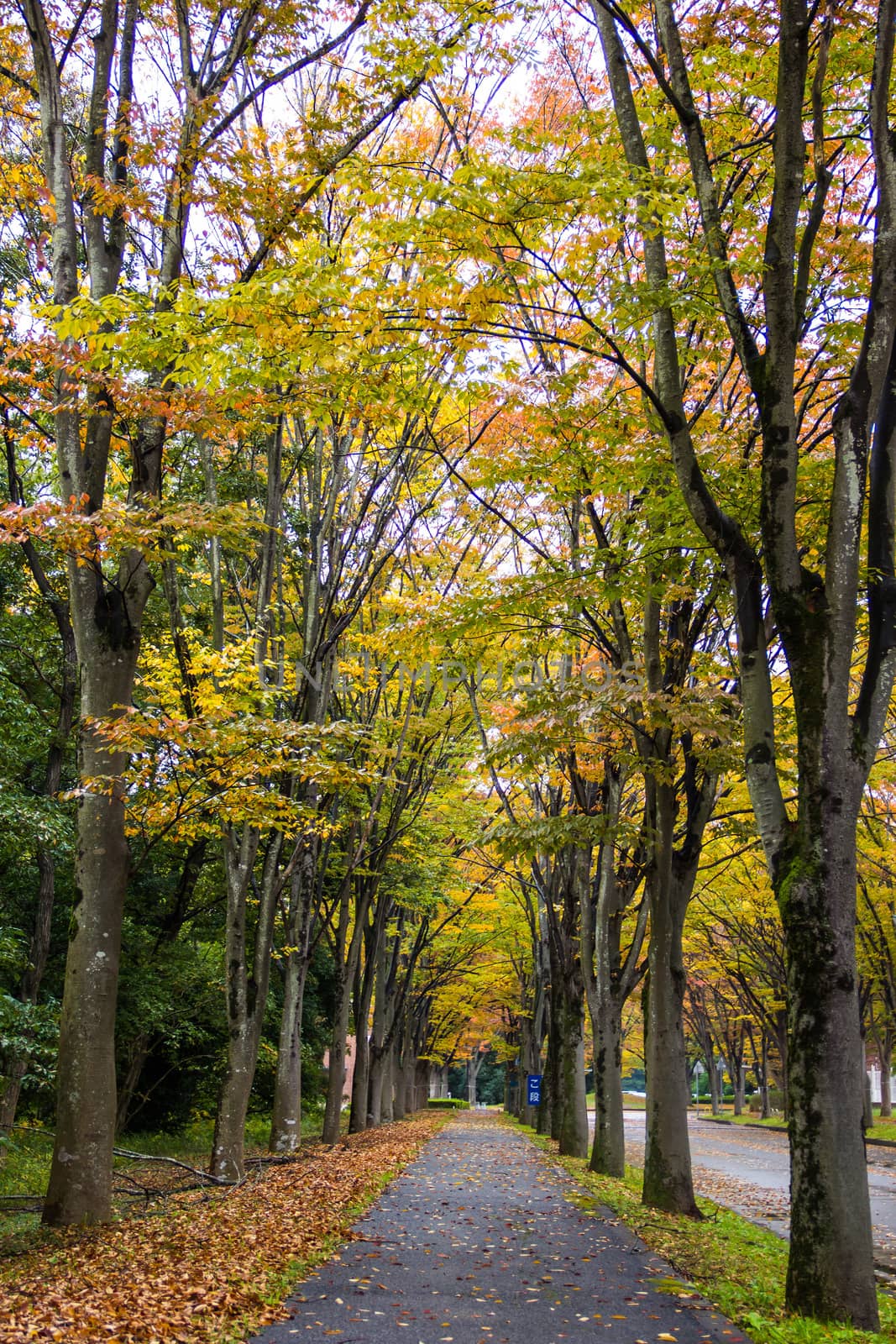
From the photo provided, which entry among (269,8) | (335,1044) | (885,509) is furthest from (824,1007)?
(335,1044)

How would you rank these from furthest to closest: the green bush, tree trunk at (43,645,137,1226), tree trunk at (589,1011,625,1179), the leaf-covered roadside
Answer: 1. the green bush
2. tree trunk at (589,1011,625,1179)
3. tree trunk at (43,645,137,1226)
4. the leaf-covered roadside

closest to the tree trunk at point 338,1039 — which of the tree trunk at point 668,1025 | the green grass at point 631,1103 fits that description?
the tree trunk at point 668,1025

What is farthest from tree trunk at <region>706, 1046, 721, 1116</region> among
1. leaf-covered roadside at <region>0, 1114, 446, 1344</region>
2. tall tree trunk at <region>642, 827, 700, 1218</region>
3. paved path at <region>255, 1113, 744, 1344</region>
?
leaf-covered roadside at <region>0, 1114, 446, 1344</region>

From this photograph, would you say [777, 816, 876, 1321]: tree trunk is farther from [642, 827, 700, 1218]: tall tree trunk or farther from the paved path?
[642, 827, 700, 1218]: tall tree trunk

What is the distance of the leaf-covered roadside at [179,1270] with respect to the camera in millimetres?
4664

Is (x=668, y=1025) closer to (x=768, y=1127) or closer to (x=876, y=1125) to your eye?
(x=876, y=1125)

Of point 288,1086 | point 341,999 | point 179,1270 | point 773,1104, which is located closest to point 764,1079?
point 773,1104

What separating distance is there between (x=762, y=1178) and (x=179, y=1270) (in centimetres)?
1521

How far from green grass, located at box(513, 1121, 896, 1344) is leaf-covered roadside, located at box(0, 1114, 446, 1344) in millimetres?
2677

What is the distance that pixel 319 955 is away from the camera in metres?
25.2

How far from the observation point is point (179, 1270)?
18.8ft

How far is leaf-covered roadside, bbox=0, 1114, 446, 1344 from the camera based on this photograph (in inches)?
184

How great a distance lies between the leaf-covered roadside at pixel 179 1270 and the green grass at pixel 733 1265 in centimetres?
268

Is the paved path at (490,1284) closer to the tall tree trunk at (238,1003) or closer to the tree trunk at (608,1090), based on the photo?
the tall tree trunk at (238,1003)
